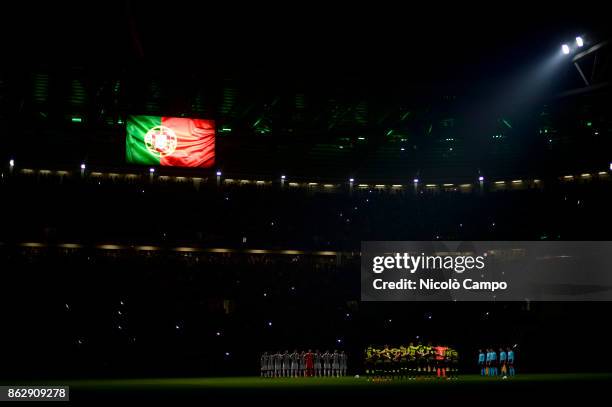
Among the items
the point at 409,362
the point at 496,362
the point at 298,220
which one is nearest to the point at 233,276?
the point at 298,220

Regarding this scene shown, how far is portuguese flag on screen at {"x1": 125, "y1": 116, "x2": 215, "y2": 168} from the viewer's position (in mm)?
19828

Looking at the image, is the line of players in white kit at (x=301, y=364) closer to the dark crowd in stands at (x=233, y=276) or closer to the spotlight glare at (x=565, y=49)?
the dark crowd in stands at (x=233, y=276)

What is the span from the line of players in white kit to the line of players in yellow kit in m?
2.78

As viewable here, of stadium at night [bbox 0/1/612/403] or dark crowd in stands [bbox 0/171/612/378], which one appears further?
dark crowd in stands [bbox 0/171/612/378]

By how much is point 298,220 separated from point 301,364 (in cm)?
1109

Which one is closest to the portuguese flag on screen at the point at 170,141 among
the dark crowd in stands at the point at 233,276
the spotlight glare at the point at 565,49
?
→ the dark crowd in stands at the point at 233,276

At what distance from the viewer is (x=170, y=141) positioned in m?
20.2

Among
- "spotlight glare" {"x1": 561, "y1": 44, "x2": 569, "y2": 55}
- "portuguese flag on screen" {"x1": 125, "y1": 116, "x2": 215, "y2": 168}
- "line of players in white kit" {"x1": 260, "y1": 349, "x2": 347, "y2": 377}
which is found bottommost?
"line of players in white kit" {"x1": 260, "y1": 349, "x2": 347, "y2": 377}

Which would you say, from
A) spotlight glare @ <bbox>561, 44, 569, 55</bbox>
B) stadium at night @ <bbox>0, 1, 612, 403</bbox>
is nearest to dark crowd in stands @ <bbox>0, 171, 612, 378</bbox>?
stadium at night @ <bbox>0, 1, 612, 403</bbox>

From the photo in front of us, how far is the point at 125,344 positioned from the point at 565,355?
17526mm

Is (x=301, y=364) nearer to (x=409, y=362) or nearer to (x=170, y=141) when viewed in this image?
(x=409, y=362)

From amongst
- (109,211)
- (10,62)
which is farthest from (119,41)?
(109,211)

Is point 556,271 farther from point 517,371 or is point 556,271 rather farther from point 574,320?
point 517,371

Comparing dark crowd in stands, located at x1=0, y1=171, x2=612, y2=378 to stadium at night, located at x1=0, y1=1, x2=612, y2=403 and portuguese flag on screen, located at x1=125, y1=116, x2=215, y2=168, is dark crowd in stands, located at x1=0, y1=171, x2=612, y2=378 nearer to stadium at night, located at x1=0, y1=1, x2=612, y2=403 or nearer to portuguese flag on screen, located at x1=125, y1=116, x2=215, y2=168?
stadium at night, located at x1=0, y1=1, x2=612, y2=403
